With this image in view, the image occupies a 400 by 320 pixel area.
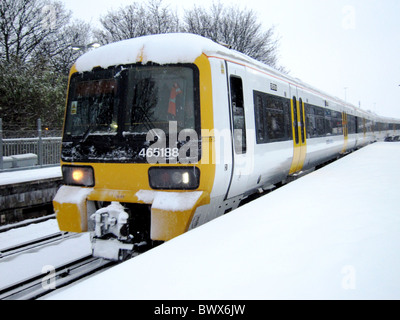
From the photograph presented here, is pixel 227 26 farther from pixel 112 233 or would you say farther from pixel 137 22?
pixel 112 233

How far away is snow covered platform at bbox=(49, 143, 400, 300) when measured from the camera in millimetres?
2086

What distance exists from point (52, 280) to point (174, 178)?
203 centimetres

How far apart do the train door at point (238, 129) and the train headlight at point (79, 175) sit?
1867 millimetres

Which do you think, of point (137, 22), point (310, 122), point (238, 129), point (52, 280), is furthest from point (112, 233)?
point (137, 22)

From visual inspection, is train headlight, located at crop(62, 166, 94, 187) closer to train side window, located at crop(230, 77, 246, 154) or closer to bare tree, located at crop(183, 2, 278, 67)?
train side window, located at crop(230, 77, 246, 154)

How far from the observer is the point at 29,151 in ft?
33.8

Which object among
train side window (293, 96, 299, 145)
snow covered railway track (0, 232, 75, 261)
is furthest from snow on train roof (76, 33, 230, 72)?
train side window (293, 96, 299, 145)

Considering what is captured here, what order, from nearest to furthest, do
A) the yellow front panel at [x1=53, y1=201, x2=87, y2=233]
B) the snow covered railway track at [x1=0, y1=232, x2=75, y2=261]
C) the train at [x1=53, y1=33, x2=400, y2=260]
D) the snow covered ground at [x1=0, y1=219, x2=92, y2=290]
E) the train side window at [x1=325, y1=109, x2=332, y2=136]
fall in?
the train at [x1=53, y1=33, x2=400, y2=260], the yellow front panel at [x1=53, y1=201, x2=87, y2=233], the snow covered ground at [x1=0, y1=219, x2=92, y2=290], the snow covered railway track at [x1=0, y1=232, x2=75, y2=261], the train side window at [x1=325, y1=109, x2=332, y2=136]

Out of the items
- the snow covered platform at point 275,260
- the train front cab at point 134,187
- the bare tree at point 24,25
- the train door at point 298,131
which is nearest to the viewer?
the snow covered platform at point 275,260

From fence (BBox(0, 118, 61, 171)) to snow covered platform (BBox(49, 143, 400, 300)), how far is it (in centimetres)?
789

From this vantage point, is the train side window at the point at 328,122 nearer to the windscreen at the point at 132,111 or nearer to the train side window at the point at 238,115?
the train side window at the point at 238,115

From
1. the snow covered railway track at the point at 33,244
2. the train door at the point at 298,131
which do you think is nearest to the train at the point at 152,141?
the snow covered railway track at the point at 33,244

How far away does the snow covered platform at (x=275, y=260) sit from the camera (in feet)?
6.84
